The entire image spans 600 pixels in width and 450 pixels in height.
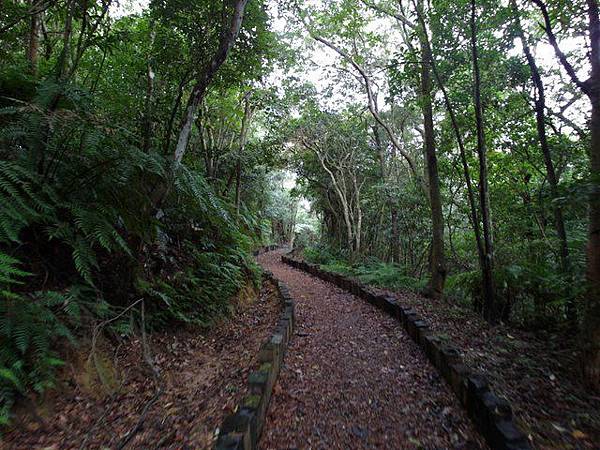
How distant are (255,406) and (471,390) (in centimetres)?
178

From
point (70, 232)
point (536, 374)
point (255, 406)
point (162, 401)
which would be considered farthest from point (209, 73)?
point (536, 374)

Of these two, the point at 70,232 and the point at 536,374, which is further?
the point at 536,374

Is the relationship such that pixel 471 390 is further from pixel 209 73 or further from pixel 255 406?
pixel 209 73

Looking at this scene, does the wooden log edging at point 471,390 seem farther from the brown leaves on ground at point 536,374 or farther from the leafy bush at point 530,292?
the leafy bush at point 530,292

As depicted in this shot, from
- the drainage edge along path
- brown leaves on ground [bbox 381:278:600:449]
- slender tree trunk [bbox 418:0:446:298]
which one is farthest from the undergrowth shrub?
slender tree trunk [bbox 418:0:446:298]

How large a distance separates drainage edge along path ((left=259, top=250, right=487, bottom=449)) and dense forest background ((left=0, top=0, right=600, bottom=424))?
4.37ft

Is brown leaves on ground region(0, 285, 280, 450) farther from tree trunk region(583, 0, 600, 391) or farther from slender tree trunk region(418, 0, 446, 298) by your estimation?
slender tree trunk region(418, 0, 446, 298)

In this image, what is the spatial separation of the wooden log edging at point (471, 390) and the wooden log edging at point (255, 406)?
1.66 m

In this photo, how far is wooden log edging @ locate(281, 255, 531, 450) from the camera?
2.10m

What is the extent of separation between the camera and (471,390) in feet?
8.66

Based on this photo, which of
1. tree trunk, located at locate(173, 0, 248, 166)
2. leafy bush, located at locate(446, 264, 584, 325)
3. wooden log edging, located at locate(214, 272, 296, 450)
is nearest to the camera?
wooden log edging, located at locate(214, 272, 296, 450)

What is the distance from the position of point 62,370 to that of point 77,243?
0.96 meters

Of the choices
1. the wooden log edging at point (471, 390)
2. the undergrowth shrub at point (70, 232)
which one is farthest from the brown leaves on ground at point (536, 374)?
the undergrowth shrub at point (70, 232)

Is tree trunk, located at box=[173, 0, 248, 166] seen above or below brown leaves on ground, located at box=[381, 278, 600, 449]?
above
